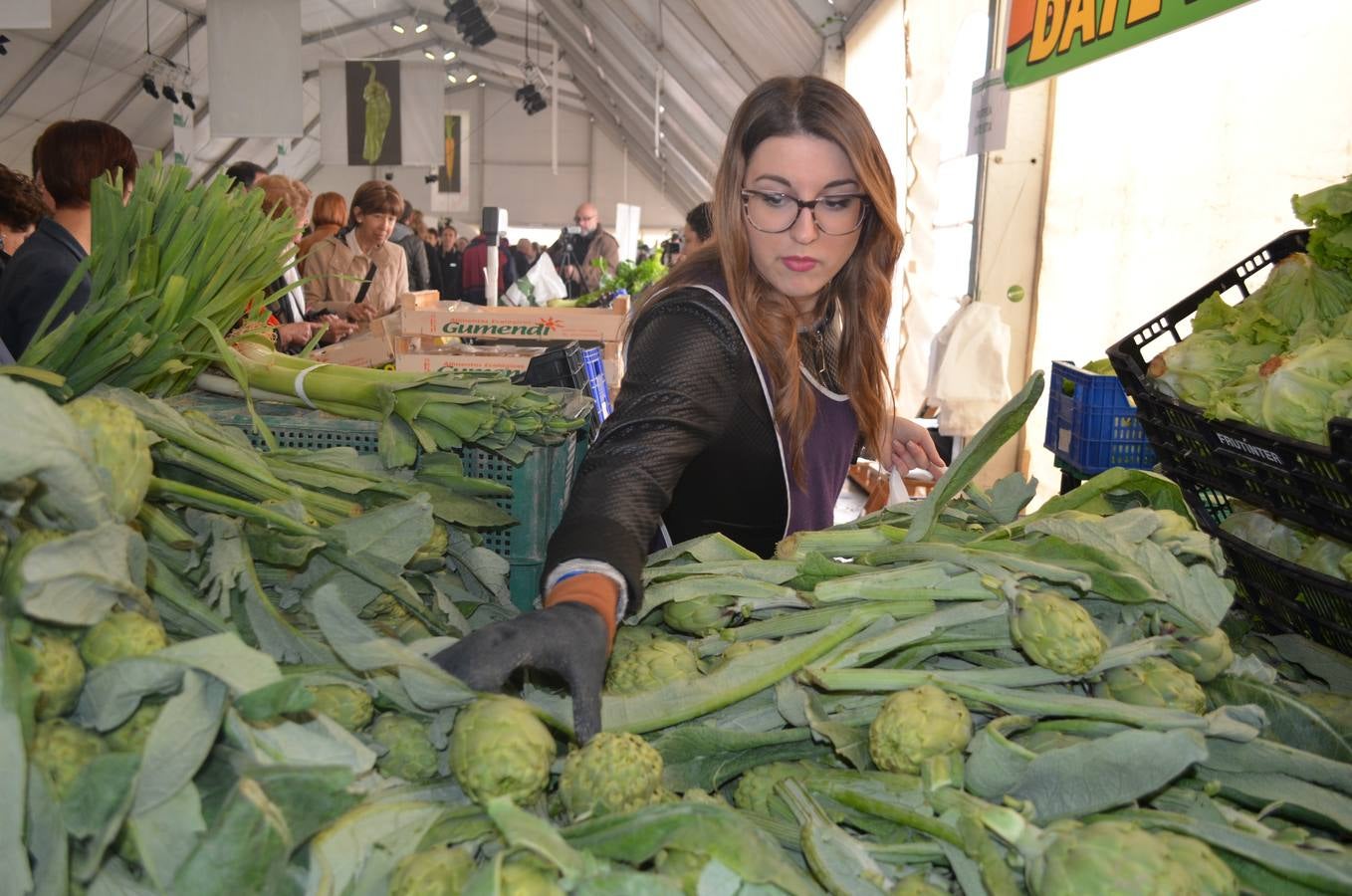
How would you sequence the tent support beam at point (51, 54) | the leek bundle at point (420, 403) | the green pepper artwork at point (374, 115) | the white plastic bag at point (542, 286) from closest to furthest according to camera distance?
1. the leek bundle at point (420, 403)
2. the white plastic bag at point (542, 286)
3. the green pepper artwork at point (374, 115)
4. the tent support beam at point (51, 54)

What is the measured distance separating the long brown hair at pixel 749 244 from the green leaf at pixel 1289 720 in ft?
2.90

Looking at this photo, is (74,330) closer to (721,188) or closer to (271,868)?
(271,868)

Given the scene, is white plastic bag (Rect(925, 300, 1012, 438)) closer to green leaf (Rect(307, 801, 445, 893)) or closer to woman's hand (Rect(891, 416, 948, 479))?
woman's hand (Rect(891, 416, 948, 479))

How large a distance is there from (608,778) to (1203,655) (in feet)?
2.17

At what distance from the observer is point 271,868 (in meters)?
0.84

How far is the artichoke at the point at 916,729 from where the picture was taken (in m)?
0.99

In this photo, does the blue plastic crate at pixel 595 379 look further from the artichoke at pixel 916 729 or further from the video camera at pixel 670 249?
the video camera at pixel 670 249

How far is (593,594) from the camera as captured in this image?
1.17 m

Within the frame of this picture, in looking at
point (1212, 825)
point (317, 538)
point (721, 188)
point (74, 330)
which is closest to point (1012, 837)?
point (1212, 825)

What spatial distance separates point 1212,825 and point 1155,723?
0.33 ft

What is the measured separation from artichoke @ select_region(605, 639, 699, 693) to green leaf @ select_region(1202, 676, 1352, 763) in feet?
1.94

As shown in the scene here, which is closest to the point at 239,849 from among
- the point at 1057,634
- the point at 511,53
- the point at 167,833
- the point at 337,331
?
the point at 167,833

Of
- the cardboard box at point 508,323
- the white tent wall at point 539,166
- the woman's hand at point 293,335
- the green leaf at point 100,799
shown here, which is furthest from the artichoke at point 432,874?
the white tent wall at point 539,166

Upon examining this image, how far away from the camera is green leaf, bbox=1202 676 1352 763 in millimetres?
1075
